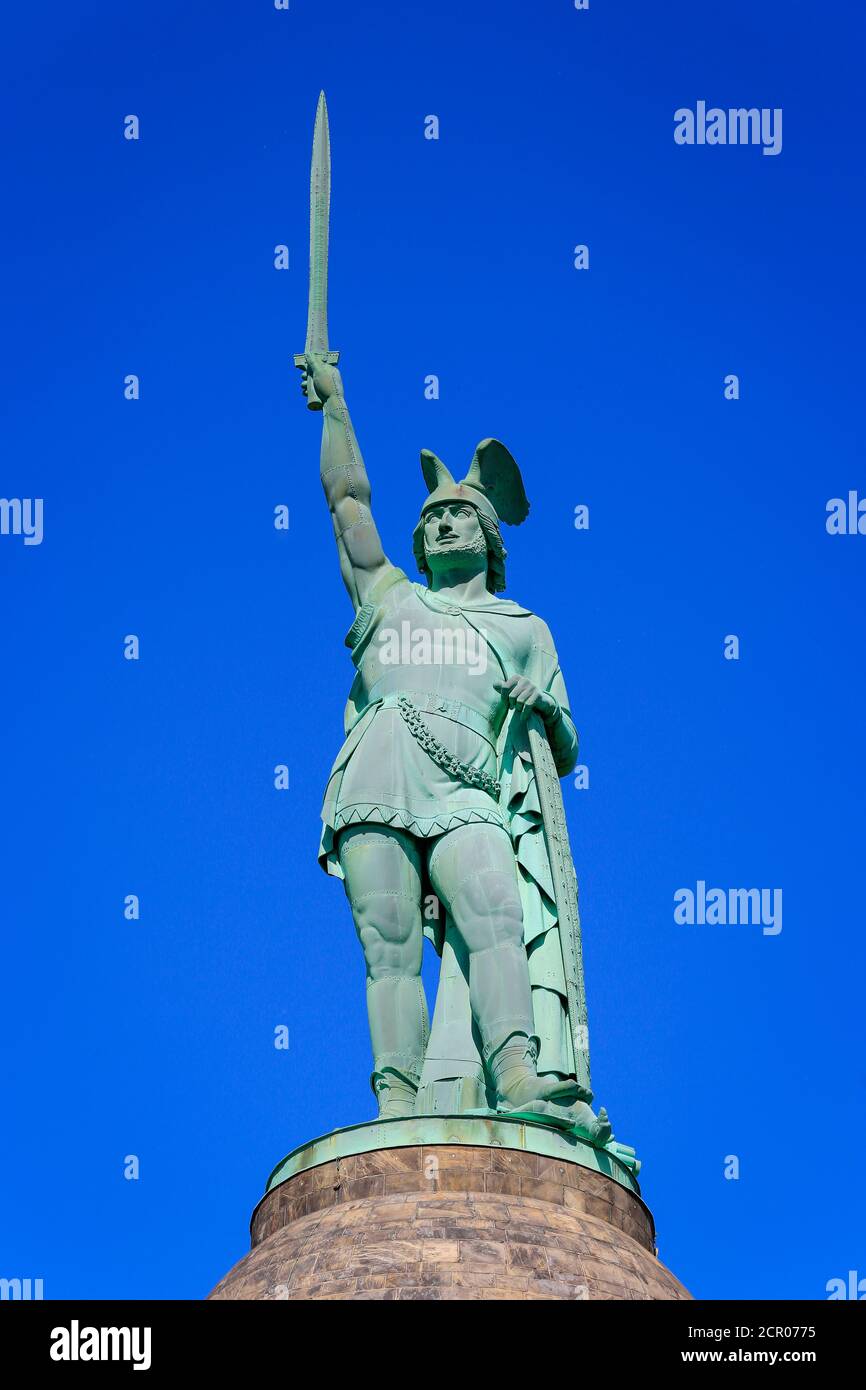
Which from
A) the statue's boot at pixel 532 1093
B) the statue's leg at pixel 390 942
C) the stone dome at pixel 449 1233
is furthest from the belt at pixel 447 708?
the stone dome at pixel 449 1233

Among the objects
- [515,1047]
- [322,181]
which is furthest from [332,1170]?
[322,181]

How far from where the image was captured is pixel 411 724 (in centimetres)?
2144

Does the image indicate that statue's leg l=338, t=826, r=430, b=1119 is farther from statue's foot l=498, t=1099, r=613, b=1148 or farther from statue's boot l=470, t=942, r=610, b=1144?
statue's foot l=498, t=1099, r=613, b=1148

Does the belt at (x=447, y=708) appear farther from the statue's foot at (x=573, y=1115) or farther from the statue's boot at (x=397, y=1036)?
the statue's foot at (x=573, y=1115)

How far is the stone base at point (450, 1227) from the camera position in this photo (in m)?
17.3

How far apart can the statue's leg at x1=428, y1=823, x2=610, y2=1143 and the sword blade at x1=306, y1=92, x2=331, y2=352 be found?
5311 mm

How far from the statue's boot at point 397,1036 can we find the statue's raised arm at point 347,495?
3.70 m

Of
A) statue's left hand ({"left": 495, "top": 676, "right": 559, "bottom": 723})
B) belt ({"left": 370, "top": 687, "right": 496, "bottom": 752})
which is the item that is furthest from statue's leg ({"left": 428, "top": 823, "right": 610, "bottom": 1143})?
statue's left hand ({"left": 495, "top": 676, "right": 559, "bottom": 723})

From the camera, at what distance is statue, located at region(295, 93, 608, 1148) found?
20266 millimetres

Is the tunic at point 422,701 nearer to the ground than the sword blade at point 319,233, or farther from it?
nearer to the ground

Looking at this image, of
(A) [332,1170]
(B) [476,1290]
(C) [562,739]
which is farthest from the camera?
(C) [562,739]
